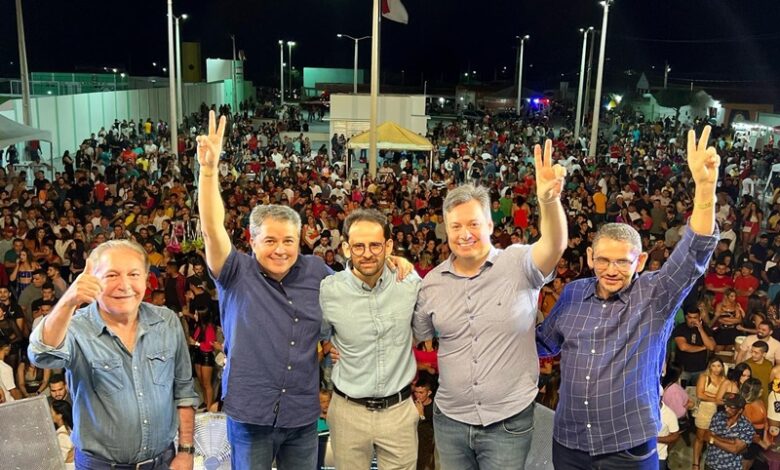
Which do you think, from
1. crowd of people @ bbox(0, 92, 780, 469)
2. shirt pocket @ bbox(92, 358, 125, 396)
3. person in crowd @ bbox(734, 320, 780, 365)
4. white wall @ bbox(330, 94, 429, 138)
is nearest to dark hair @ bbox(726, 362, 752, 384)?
crowd of people @ bbox(0, 92, 780, 469)

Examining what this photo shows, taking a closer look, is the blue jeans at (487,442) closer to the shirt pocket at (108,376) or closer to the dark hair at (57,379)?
the shirt pocket at (108,376)

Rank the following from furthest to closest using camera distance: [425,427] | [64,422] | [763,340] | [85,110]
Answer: [85,110], [763,340], [425,427], [64,422]

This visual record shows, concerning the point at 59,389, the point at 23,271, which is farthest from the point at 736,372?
the point at 23,271

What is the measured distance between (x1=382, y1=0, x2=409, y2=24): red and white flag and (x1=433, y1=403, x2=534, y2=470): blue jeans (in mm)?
16802

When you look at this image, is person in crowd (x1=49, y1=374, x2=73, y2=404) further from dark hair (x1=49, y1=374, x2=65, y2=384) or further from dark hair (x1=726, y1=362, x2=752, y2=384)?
dark hair (x1=726, y1=362, x2=752, y2=384)

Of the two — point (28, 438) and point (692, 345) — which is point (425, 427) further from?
point (28, 438)

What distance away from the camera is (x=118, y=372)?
3115 mm

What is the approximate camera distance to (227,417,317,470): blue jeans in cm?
334

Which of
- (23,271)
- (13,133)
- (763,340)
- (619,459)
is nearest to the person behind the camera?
(619,459)

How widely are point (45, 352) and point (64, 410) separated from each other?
3303 millimetres

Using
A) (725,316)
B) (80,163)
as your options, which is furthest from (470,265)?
(80,163)

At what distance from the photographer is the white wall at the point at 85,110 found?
958 inches

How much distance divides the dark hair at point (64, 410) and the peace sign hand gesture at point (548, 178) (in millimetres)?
4305

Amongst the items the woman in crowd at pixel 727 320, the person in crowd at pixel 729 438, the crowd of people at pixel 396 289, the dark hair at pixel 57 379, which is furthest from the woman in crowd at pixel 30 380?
the woman in crowd at pixel 727 320
